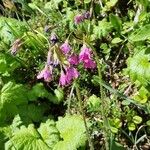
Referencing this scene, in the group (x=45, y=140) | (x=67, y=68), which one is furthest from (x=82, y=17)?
(x=67, y=68)

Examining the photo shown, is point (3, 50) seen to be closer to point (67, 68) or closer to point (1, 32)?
point (1, 32)

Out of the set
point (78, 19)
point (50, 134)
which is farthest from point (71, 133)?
point (78, 19)

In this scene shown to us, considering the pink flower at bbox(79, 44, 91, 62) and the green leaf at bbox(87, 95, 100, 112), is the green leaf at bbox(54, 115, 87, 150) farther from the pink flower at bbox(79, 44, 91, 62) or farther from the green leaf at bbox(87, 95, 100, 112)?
the pink flower at bbox(79, 44, 91, 62)

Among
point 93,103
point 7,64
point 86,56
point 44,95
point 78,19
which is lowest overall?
point 93,103

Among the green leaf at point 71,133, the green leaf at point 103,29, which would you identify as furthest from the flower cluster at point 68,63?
the green leaf at point 103,29

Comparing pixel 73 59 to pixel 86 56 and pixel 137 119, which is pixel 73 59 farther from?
pixel 137 119

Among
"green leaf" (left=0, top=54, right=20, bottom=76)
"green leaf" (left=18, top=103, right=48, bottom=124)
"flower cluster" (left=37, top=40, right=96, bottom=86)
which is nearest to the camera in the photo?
"flower cluster" (left=37, top=40, right=96, bottom=86)

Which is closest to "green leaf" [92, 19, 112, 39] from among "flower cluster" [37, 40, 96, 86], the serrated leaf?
the serrated leaf

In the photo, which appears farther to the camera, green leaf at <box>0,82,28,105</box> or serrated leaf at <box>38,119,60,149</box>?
green leaf at <box>0,82,28,105</box>

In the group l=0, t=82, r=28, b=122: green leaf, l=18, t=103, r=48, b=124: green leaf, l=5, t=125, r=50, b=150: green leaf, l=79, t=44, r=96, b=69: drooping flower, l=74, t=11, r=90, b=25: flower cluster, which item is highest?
l=79, t=44, r=96, b=69: drooping flower

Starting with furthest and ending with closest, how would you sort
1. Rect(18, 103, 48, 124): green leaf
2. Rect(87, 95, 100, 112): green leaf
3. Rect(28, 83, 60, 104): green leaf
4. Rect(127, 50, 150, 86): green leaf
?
Rect(28, 83, 60, 104): green leaf
Rect(18, 103, 48, 124): green leaf
Rect(87, 95, 100, 112): green leaf
Rect(127, 50, 150, 86): green leaf
